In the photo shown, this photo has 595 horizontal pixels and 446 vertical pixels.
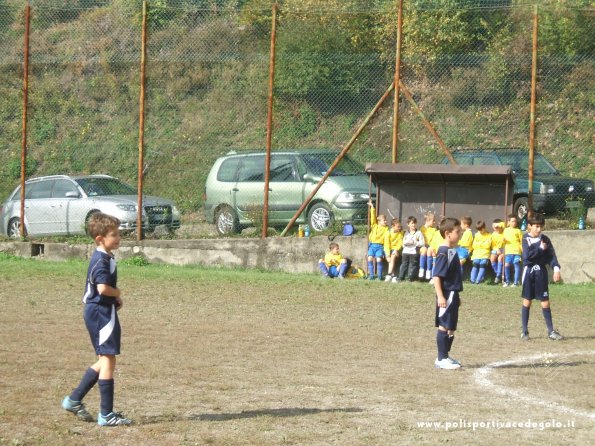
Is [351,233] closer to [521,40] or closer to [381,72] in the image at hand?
[381,72]

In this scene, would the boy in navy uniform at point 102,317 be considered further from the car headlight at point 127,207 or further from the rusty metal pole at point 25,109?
the rusty metal pole at point 25,109

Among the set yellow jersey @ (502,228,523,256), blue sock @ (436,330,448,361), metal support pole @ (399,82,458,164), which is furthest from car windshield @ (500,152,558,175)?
blue sock @ (436,330,448,361)

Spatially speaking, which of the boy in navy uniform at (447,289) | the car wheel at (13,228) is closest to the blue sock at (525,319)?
the boy in navy uniform at (447,289)

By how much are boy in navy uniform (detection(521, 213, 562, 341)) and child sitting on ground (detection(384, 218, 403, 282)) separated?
5975 mm

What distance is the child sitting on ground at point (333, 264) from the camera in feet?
63.3

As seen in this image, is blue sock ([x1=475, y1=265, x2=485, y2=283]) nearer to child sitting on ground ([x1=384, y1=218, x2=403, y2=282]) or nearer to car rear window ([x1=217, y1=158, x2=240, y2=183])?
child sitting on ground ([x1=384, y1=218, x2=403, y2=282])

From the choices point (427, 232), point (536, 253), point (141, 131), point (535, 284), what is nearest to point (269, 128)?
point (141, 131)

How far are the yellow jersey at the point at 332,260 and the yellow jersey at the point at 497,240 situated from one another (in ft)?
9.12

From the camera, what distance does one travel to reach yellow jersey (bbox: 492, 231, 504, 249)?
18.6 m

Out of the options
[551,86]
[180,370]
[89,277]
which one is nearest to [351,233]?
[551,86]

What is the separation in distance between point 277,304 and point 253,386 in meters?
6.08

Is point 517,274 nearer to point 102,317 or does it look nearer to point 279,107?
point 279,107

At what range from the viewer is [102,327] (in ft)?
25.9

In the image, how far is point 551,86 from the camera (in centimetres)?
1958
